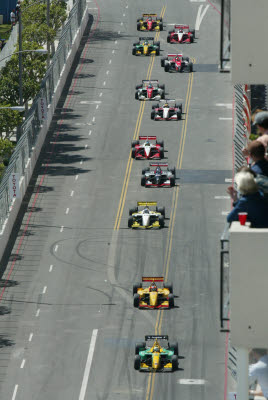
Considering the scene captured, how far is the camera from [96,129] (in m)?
95.0

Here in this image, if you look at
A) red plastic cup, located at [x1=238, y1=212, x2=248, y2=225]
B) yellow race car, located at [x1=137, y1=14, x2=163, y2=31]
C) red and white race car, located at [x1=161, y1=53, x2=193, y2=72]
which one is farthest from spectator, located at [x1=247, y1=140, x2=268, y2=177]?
yellow race car, located at [x1=137, y1=14, x2=163, y2=31]

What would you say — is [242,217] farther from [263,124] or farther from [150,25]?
[150,25]

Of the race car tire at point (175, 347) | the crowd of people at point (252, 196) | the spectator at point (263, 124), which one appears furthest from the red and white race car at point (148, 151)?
the crowd of people at point (252, 196)

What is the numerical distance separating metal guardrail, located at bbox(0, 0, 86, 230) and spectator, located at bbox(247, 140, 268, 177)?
5109 centimetres

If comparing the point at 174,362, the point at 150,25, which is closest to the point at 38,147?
the point at 150,25

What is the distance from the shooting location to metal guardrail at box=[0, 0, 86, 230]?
241ft

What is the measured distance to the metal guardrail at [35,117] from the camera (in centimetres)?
7356

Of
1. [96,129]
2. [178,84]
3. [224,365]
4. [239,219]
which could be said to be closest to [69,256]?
[224,365]

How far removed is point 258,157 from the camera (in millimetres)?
20891

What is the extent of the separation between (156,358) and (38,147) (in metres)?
33.6

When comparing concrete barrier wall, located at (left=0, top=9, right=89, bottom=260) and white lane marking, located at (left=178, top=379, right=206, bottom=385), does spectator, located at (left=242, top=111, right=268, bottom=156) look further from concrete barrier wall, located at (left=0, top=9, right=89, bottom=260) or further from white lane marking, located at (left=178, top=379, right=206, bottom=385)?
concrete barrier wall, located at (left=0, top=9, right=89, bottom=260)

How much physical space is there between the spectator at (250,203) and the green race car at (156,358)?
124 feet

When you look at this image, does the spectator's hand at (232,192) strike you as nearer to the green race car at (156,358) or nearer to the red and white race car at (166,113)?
the green race car at (156,358)

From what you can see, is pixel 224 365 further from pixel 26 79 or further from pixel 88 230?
pixel 26 79
